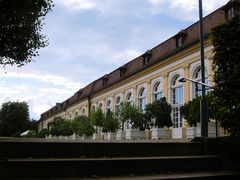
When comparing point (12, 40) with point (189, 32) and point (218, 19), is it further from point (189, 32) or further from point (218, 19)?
point (189, 32)

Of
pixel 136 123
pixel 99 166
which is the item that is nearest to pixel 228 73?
pixel 99 166

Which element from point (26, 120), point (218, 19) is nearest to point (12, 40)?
point (218, 19)

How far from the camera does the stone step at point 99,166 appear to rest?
19.4 ft

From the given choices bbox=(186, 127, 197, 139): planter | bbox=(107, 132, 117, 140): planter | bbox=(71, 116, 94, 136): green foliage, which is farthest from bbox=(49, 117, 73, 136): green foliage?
bbox=(186, 127, 197, 139): planter

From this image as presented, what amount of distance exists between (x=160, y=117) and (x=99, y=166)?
26977 millimetres

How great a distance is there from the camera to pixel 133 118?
3600 centimetres

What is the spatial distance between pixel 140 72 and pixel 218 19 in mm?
15614

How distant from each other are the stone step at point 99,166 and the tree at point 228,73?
92 cm

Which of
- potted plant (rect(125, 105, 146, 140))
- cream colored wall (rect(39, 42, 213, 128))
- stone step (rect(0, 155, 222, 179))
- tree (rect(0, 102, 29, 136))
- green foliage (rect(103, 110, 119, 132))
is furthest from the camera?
tree (rect(0, 102, 29, 136))

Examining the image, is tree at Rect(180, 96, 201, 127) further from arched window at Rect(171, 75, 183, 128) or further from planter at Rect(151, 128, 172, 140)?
arched window at Rect(171, 75, 183, 128)

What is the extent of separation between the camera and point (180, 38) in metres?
37.0

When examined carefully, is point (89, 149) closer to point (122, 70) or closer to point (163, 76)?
point (163, 76)

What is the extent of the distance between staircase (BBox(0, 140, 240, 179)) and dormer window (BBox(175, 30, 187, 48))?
29496mm

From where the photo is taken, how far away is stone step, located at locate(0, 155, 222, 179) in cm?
592
